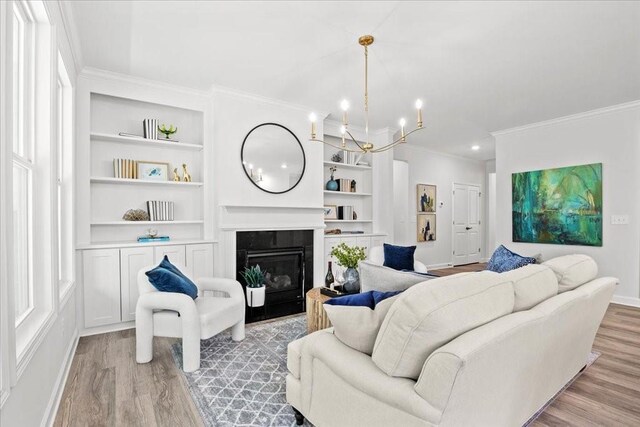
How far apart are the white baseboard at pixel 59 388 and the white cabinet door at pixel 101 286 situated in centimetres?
36

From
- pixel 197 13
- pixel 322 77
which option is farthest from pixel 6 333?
pixel 322 77

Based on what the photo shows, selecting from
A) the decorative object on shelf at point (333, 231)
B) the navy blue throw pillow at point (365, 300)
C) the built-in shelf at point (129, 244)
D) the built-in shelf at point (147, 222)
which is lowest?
Result: the navy blue throw pillow at point (365, 300)

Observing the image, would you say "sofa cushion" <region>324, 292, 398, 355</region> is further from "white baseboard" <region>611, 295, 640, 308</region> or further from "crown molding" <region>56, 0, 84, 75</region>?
"white baseboard" <region>611, 295, 640, 308</region>

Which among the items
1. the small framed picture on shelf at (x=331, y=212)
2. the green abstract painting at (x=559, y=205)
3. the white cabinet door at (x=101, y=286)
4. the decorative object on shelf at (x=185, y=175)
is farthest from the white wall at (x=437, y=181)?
the white cabinet door at (x=101, y=286)

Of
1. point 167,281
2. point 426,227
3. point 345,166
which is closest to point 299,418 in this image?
point 167,281

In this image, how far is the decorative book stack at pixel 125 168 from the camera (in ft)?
Result: 11.7

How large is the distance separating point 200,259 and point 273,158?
58.3 inches

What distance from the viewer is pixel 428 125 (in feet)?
17.4

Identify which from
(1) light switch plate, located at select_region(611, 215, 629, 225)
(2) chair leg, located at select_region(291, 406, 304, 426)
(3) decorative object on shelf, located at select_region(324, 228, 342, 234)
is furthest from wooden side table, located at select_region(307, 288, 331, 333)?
(1) light switch plate, located at select_region(611, 215, 629, 225)

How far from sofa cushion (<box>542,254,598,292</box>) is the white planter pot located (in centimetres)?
265

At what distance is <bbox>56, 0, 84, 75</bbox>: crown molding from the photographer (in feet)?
7.43

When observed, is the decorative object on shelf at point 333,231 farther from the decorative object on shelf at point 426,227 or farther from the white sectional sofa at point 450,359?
the white sectional sofa at point 450,359

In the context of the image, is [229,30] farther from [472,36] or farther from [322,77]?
[472,36]

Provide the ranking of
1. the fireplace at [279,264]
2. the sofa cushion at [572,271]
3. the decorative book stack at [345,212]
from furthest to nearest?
1. the decorative book stack at [345,212]
2. the fireplace at [279,264]
3. the sofa cushion at [572,271]
